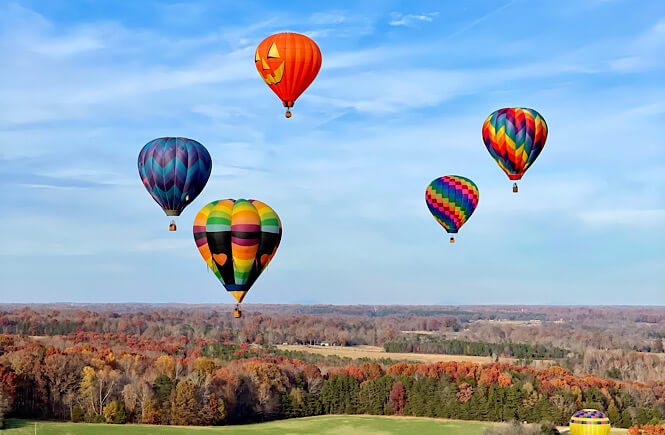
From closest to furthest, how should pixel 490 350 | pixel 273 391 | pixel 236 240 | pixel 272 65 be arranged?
pixel 236 240
pixel 272 65
pixel 273 391
pixel 490 350

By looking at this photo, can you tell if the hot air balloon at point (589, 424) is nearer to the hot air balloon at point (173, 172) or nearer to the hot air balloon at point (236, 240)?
the hot air balloon at point (236, 240)

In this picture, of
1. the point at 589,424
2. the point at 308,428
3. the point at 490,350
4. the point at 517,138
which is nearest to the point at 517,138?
the point at 517,138

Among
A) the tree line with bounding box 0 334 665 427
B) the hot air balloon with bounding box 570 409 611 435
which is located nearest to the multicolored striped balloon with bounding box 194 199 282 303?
the hot air balloon with bounding box 570 409 611 435

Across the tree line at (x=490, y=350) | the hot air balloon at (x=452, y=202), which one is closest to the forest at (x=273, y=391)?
the hot air balloon at (x=452, y=202)

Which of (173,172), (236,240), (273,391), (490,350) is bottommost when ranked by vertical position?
(273,391)

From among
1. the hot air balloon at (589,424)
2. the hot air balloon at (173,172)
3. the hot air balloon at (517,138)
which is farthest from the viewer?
the hot air balloon at (589,424)

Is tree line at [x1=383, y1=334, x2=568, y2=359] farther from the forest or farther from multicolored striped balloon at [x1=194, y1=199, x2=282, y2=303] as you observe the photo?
multicolored striped balloon at [x1=194, y1=199, x2=282, y2=303]

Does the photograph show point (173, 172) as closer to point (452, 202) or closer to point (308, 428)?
point (452, 202)
